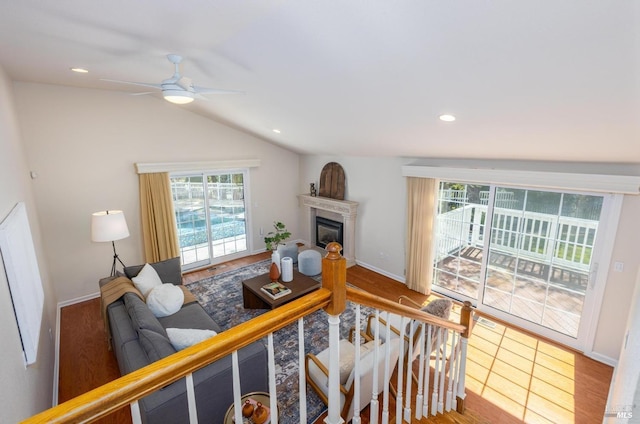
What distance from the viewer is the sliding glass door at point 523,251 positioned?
12.4ft

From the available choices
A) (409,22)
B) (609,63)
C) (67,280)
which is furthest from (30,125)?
(609,63)

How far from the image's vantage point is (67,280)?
4.81 m

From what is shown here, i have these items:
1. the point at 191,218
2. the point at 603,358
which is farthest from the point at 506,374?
the point at 191,218

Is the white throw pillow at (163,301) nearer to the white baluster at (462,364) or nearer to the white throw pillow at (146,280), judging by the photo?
the white throw pillow at (146,280)

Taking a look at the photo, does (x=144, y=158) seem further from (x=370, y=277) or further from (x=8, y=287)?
(x=370, y=277)

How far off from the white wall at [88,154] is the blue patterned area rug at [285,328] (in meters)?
1.53

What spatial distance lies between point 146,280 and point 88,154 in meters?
2.37

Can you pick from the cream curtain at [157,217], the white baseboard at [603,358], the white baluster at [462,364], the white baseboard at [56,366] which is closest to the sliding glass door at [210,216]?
the cream curtain at [157,217]

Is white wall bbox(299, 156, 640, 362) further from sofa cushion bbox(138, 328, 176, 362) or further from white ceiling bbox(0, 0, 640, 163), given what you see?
sofa cushion bbox(138, 328, 176, 362)

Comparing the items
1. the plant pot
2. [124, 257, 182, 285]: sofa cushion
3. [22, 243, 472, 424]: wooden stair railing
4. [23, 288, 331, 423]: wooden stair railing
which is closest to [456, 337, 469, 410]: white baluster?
[22, 243, 472, 424]: wooden stair railing

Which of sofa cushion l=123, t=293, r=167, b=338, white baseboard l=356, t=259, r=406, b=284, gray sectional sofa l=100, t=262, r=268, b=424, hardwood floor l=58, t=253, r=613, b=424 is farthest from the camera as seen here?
white baseboard l=356, t=259, r=406, b=284

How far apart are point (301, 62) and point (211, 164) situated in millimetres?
3870

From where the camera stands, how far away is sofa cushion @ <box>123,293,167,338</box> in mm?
2717

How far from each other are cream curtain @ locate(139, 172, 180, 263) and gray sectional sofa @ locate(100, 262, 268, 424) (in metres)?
2.30
